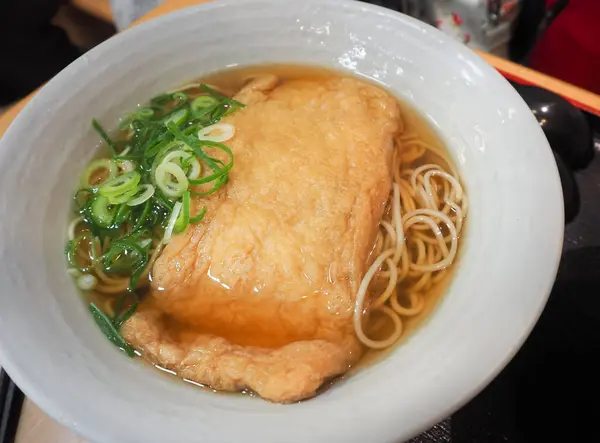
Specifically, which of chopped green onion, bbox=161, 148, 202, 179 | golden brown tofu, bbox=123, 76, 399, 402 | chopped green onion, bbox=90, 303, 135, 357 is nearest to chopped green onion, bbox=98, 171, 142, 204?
chopped green onion, bbox=161, 148, 202, 179

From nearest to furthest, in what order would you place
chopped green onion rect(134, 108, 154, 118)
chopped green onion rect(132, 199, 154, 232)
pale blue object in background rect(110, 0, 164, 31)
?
chopped green onion rect(132, 199, 154, 232) → chopped green onion rect(134, 108, 154, 118) → pale blue object in background rect(110, 0, 164, 31)

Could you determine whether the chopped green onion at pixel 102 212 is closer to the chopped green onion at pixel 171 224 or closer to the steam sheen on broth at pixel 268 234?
the steam sheen on broth at pixel 268 234

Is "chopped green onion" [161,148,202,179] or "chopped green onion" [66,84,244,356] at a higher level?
"chopped green onion" [161,148,202,179]

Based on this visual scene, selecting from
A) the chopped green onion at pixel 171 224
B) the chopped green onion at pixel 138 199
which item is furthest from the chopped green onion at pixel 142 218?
the chopped green onion at pixel 171 224

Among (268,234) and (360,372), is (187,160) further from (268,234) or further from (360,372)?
(360,372)

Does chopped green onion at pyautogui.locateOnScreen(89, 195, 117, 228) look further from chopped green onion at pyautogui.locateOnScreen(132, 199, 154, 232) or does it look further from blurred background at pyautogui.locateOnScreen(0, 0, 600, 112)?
blurred background at pyautogui.locateOnScreen(0, 0, 600, 112)

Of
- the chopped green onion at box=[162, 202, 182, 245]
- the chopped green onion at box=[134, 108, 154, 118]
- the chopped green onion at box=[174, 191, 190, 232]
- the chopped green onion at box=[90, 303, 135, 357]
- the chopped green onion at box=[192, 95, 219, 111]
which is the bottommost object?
the chopped green onion at box=[90, 303, 135, 357]

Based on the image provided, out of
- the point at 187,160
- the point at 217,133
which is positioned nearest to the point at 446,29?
the point at 217,133
